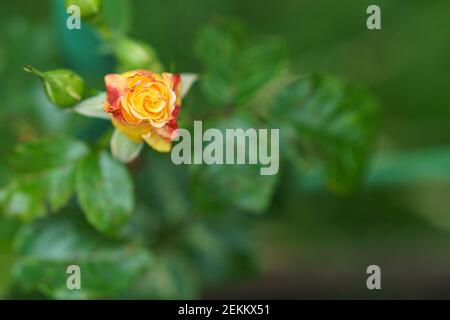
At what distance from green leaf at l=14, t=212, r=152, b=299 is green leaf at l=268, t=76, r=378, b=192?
19 cm

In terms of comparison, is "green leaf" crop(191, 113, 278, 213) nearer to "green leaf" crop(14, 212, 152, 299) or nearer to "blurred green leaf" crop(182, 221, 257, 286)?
"green leaf" crop(14, 212, 152, 299)

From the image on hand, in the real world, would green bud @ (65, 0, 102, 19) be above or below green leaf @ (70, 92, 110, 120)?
above

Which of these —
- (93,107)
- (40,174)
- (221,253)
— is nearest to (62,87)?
(93,107)

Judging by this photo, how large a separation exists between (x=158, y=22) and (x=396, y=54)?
17.7 inches

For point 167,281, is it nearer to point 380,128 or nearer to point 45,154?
point 45,154

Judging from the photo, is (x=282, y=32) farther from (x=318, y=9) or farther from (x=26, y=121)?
(x=26, y=121)

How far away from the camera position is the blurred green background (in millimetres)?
1198

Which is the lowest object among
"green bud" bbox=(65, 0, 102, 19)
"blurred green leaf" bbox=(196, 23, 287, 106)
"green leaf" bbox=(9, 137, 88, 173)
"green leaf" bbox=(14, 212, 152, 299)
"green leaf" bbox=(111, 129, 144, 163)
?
"green leaf" bbox=(14, 212, 152, 299)

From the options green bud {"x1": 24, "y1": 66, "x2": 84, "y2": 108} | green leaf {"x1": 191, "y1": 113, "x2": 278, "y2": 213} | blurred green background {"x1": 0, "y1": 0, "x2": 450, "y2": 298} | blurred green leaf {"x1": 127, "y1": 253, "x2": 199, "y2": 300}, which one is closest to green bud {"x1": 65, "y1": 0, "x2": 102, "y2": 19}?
green bud {"x1": 24, "y1": 66, "x2": 84, "y2": 108}

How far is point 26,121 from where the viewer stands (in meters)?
0.82

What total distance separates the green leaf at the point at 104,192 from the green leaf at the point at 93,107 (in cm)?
8

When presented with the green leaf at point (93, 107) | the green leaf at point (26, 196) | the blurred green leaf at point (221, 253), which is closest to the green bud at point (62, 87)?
the green leaf at point (93, 107)

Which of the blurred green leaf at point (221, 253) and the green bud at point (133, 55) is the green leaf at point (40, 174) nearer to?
the green bud at point (133, 55)

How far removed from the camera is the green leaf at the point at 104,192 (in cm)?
62
